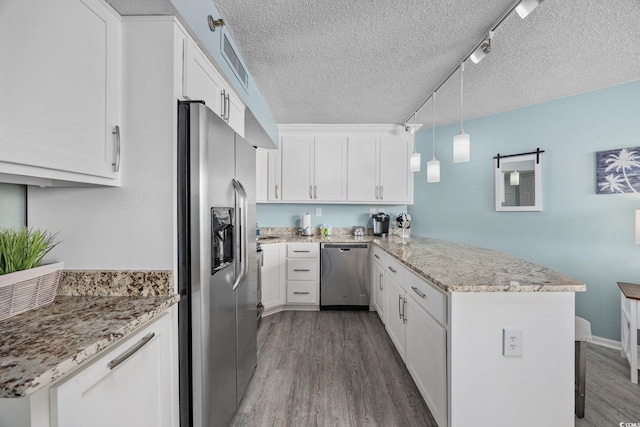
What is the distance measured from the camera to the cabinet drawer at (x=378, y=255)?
9.41 ft

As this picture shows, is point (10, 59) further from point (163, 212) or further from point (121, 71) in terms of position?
point (163, 212)

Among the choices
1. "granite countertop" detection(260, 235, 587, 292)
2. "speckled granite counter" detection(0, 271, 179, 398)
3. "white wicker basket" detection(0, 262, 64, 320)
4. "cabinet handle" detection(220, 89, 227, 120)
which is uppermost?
"cabinet handle" detection(220, 89, 227, 120)

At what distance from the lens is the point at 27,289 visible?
3.11 ft

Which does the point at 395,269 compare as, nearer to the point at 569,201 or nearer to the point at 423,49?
the point at 423,49

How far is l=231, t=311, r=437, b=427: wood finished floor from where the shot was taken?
1.65m

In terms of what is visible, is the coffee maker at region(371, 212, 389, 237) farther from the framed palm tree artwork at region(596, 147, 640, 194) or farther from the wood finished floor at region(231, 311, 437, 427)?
the framed palm tree artwork at region(596, 147, 640, 194)

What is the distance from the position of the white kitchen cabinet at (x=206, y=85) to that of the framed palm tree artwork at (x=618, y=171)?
133 inches

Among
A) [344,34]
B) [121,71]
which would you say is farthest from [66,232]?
[344,34]

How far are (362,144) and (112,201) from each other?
10.1ft

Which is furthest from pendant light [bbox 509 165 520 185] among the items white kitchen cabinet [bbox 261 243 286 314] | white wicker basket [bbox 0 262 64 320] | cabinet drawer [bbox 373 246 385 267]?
white wicker basket [bbox 0 262 64 320]

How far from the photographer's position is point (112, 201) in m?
1.17

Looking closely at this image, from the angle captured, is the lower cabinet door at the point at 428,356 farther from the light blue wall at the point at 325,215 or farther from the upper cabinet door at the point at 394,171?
the light blue wall at the point at 325,215

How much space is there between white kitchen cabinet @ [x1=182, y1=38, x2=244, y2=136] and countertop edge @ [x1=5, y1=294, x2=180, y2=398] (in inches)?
38.0

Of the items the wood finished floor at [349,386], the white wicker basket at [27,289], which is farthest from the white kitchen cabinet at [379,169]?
the white wicker basket at [27,289]
